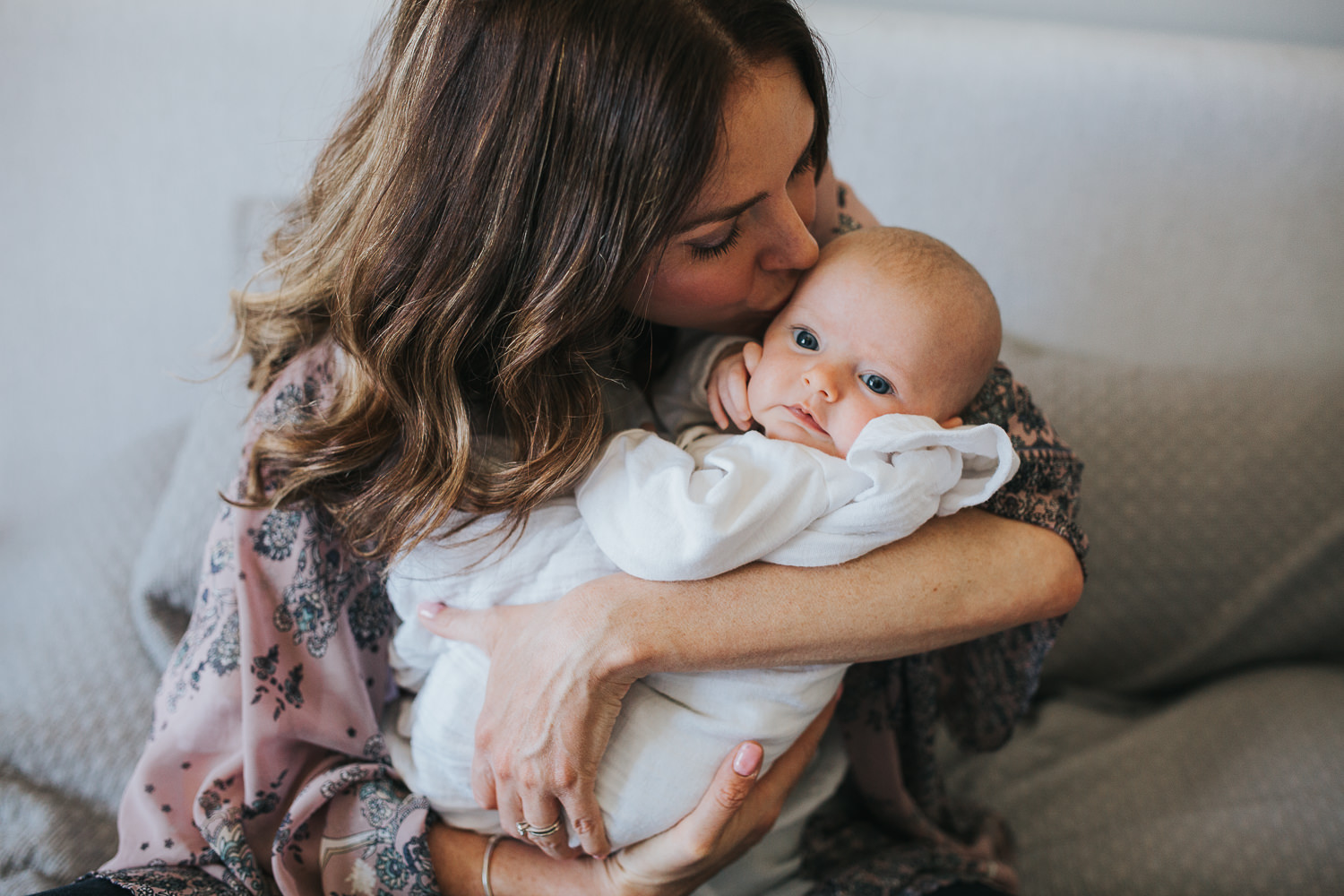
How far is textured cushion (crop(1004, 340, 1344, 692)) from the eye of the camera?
4.08ft

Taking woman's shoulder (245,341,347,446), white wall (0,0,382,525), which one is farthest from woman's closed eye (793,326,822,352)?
white wall (0,0,382,525)

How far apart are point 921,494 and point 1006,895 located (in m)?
0.61

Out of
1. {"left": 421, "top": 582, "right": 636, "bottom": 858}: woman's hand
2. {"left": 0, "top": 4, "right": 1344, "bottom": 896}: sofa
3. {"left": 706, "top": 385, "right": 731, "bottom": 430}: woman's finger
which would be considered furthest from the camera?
{"left": 0, "top": 4, "right": 1344, "bottom": 896}: sofa

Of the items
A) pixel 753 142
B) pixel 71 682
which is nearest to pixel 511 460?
pixel 753 142

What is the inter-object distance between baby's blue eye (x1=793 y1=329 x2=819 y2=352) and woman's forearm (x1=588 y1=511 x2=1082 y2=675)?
0.74 ft

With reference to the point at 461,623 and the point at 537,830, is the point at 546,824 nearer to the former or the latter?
the point at 537,830

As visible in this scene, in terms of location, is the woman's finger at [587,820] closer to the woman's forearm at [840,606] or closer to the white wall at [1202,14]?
the woman's forearm at [840,606]

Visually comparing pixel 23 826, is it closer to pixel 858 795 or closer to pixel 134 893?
pixel 134 893

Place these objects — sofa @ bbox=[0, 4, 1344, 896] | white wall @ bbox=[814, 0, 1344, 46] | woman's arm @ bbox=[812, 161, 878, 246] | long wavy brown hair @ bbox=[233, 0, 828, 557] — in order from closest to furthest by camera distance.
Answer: long wavy brown hair @ bbox=[233, 0, 828, 557]
woman's arm @ bbox=[812, 161, 878, 246]
sofa @ bbox=[0, 4, 1344, 896]
white wall @ bbox=[814, 0, 1344, 46]

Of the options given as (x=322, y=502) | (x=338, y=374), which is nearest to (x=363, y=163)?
(x=338, y=374)

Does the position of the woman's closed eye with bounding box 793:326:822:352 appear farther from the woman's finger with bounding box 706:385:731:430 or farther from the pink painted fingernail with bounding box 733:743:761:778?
the pink painted fingernail with bounding box 733:743:761:778

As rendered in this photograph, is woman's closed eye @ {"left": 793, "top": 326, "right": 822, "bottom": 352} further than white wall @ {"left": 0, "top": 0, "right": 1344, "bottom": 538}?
No

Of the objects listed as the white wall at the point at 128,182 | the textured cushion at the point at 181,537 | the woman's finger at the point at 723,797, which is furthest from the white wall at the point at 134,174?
the woman's finger at the point at 723,797

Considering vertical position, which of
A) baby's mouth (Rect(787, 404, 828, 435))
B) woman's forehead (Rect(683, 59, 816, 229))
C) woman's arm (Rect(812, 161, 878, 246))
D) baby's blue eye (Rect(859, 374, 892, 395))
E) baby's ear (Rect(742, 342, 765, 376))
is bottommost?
baby's mouth (Rect(787, 404, 828, 435))
